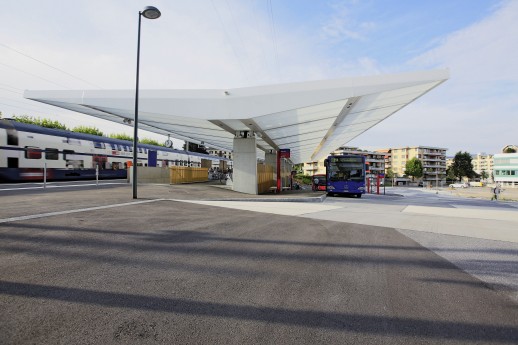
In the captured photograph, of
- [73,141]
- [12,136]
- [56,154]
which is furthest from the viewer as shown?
[73,141]

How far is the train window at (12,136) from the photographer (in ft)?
50.9

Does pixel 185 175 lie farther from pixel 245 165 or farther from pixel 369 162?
pixel 369 162

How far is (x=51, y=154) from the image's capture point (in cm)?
1809

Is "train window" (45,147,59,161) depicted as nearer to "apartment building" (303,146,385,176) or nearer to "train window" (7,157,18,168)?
"train window" (7,157,18,168)

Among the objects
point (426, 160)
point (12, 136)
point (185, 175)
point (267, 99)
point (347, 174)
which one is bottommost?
point (185, 175)

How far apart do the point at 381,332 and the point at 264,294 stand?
4.00 feet

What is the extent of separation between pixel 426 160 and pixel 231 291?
139035 mm

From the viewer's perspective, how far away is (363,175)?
19.4 meters

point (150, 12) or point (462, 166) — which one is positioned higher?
point (150, 12)

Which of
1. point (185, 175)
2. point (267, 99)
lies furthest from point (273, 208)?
point (185, 175)

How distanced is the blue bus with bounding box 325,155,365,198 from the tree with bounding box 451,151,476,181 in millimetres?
111016

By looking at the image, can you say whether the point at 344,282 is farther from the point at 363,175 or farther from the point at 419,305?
the point at 363,175

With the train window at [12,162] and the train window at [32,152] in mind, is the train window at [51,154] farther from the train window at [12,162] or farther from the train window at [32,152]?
the train window at [12,162]

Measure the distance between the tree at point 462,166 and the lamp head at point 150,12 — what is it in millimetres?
125261
